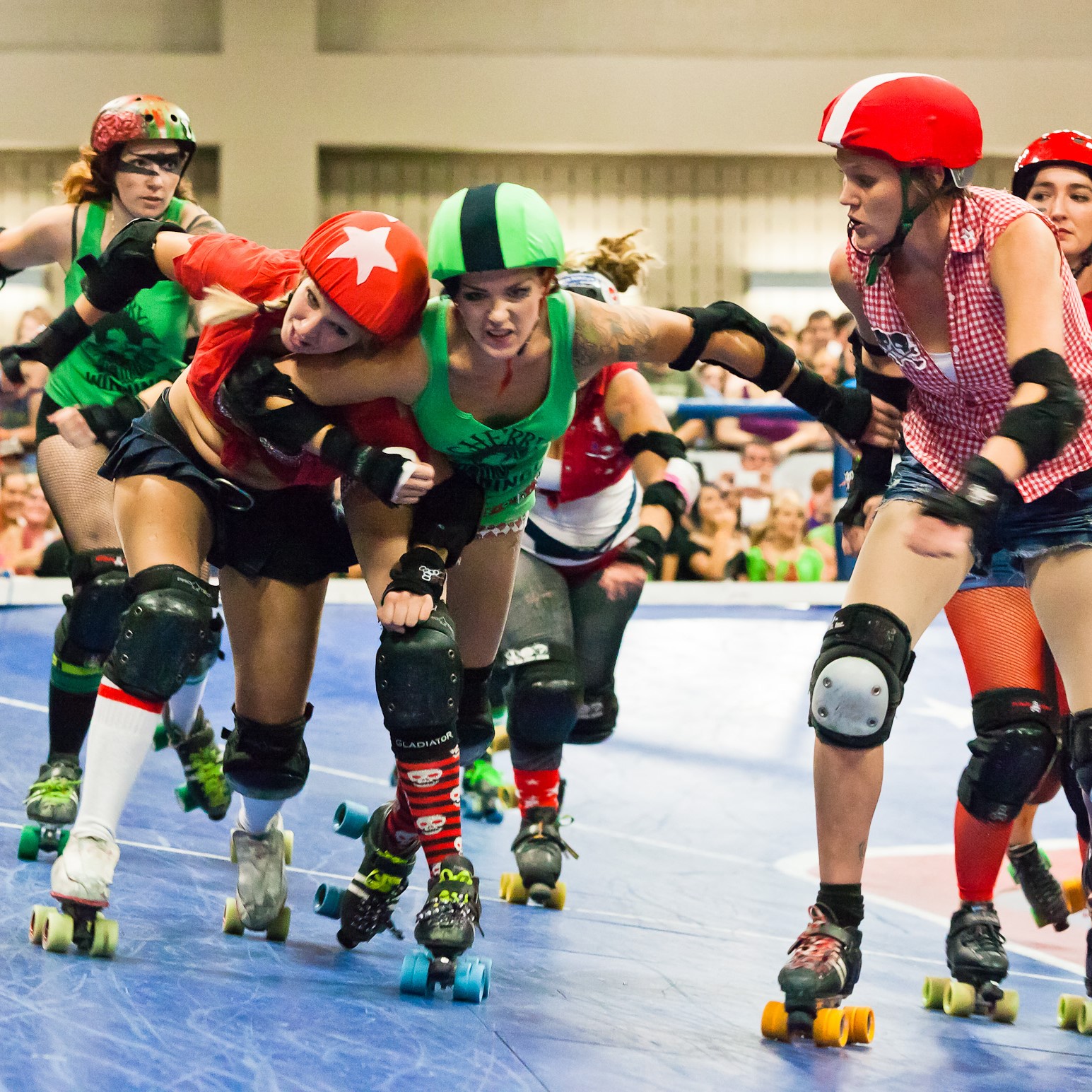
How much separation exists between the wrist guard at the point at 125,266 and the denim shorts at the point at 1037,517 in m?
1.42

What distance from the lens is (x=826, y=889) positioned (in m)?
2.48

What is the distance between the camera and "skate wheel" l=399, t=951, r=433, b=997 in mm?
2428

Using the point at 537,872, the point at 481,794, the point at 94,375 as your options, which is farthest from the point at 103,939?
the point at 481,794

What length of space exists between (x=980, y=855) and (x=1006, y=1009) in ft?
0.99

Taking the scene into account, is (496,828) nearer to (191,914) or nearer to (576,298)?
(191,914)

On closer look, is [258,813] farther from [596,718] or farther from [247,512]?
[596,718]

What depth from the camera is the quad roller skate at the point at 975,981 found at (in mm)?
2730

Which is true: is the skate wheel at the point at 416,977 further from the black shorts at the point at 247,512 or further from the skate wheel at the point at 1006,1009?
the skate wheel at the point at 1006,1009

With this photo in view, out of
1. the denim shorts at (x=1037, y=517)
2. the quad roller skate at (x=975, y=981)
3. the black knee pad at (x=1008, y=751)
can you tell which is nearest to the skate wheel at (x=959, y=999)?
the quad roller skate at (x=975, y=981)

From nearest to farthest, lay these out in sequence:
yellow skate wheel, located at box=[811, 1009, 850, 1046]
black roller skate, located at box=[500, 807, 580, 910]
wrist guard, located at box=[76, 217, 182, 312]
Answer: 1. yellow skate wheel, located at box=[811, 1009, 850, 1046]
2. wrist guard, located at box=[76, 217, 182, 312]
3. black roller skate, located at box=[500, 807, 580, 910]

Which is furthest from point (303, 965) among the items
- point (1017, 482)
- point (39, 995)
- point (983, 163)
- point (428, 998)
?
point (983, 163)

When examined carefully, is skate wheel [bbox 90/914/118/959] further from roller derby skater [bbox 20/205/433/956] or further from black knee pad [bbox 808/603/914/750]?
black knee pad [bbox 808/603/914/750]

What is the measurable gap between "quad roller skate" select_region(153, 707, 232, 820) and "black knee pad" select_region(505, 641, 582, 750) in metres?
0.75

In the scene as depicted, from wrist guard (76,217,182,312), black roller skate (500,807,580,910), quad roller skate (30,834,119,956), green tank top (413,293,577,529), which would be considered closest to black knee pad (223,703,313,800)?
quad roller skate (30,834,119,956)
